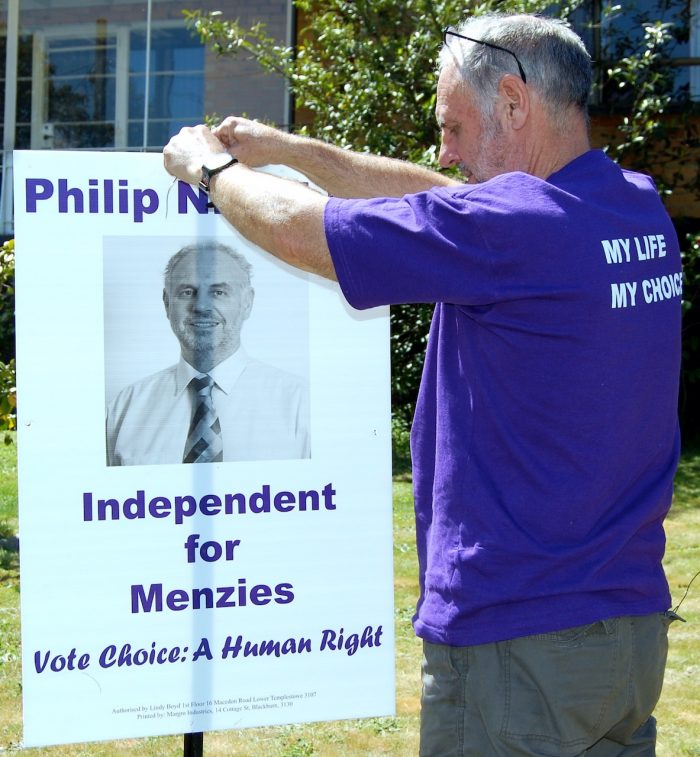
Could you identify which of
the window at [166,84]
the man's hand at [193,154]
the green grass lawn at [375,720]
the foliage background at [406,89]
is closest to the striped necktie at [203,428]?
the man's hand at [193,154]

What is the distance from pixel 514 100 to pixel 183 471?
1125mm

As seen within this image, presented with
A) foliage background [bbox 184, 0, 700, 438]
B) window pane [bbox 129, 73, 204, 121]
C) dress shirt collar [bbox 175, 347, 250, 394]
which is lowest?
dress shirt collar [bbox 175, 347, 250, 394]

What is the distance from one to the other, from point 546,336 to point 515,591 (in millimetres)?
426

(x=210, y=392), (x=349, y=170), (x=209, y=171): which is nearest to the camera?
(x=209, y=171)

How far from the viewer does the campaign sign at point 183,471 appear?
2.31 m

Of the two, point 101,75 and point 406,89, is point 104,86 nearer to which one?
point 101,75

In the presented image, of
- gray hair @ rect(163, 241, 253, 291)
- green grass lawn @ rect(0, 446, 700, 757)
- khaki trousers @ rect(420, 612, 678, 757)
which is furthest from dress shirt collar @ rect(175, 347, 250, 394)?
green grass lawn @ rect(0, 446, 700, 757)

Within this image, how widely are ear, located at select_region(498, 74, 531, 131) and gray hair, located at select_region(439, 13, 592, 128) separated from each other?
13 mm

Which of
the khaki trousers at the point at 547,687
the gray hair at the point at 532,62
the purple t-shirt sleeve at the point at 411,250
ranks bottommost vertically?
the khaki trousers at the point at 547,687

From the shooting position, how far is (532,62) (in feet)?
6.03

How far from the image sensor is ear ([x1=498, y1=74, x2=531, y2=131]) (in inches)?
72.2

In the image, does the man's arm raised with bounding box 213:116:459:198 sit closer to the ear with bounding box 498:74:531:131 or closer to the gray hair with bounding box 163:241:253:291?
the gray hair with bounding box 163:241:253:291

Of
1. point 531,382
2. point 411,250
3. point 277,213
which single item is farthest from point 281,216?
point 531,382

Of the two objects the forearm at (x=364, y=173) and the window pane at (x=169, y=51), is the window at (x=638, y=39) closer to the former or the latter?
the window pane at (x=169, y=51)
